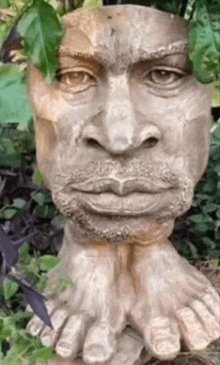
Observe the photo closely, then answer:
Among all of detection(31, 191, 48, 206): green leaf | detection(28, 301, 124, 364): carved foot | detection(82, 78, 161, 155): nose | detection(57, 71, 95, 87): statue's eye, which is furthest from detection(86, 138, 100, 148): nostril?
detection(31, 191, 48, 206): green leaf

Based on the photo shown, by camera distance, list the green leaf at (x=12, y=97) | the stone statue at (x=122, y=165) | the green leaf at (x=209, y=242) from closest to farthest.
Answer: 1. the green leaf at (x=12, y=97)
2. the stone statue at (x=122, y=165)
3. the green leaf at (x=209, y=242)

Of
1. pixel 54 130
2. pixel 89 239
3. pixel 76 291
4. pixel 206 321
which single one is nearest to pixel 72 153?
pixel 54 130

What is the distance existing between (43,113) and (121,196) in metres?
0.24

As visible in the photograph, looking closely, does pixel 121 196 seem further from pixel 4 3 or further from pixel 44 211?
pixel 44 211

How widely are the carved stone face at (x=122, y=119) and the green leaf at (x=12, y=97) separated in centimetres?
13

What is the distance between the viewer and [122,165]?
90 centimetres

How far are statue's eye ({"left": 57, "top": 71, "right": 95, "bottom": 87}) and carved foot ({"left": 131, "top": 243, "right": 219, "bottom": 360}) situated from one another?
407mm

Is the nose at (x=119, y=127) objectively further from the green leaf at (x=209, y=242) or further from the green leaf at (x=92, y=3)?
the green leaf at (x=209, y=242)

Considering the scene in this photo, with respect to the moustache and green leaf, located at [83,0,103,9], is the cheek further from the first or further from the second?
green leaf, located at [83,0,103,9]

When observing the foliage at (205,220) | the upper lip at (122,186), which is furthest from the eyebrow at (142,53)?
the foliage at (205,220)

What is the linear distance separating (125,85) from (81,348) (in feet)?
1.84

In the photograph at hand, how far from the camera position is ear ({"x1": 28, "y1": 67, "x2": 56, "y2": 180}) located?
97 cm

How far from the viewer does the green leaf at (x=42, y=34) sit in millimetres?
826

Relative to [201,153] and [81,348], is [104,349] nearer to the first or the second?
[81,348]
